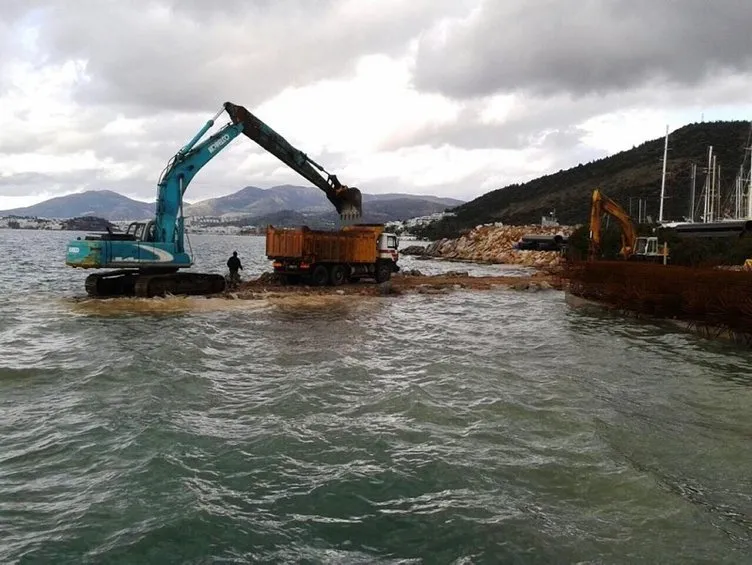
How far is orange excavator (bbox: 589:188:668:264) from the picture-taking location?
29750 millimetres

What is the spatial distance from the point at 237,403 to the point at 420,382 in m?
3.41

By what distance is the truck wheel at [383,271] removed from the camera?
31578mm

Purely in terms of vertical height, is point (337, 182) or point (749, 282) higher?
point (337, 182)

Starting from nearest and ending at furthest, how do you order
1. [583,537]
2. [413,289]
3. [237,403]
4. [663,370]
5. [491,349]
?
[583,537] → [237,403] → [663,370] → [491,349] → [413,289]

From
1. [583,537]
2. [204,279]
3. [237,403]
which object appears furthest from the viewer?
[204,279]

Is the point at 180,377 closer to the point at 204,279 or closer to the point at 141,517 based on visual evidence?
the point at 141,517

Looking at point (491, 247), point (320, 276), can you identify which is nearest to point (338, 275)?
point (320, 276)

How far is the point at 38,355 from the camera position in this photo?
1299 centimetres

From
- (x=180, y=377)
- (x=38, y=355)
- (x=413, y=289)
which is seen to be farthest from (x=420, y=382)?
(x=413, y=289)

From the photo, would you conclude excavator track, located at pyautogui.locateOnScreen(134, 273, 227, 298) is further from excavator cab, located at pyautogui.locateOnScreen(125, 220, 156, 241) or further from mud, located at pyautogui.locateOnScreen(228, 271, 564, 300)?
excavator cab, located at pyautogui.locateOnScreen(125, 220, 156, 241)

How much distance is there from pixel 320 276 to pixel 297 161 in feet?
19.4

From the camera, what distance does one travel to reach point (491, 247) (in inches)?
2970

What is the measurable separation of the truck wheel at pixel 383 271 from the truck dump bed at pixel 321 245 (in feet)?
2.96

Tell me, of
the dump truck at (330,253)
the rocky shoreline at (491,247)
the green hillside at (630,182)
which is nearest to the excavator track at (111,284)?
the dump truck at (330,253)
